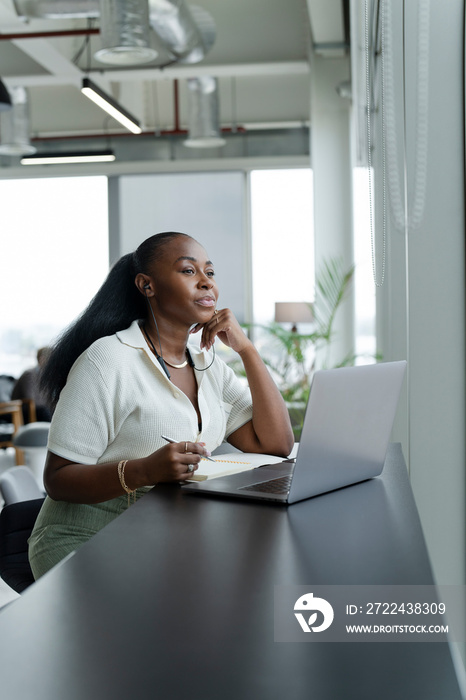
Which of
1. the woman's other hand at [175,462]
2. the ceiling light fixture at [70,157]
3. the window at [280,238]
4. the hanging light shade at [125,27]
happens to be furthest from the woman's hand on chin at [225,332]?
the window at [280,238]

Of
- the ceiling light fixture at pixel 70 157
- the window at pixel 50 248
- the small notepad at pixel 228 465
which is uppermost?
the ceiling light fixture at pixel 70 157

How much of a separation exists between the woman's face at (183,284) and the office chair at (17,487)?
0.72m

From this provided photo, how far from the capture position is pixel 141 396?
197cm

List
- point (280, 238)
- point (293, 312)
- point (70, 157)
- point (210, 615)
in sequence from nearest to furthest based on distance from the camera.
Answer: point (210, 615) → point (293, 312) → point (70, 157) → point (280, 238)

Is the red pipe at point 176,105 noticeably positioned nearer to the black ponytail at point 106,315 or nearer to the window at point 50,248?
the window at point 50,248

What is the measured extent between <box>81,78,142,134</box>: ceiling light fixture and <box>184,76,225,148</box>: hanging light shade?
0.81 m

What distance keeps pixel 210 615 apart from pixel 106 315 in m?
1.49

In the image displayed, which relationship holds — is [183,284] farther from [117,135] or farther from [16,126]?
[117,135]

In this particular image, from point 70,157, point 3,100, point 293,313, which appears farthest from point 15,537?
point 70,157

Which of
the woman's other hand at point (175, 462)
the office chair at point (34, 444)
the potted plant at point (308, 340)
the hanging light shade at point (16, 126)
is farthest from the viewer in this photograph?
the hanging light shade at point (16, 126)

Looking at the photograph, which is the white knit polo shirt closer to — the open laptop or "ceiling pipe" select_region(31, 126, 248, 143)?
the open laptop

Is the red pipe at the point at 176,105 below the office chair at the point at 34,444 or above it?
above

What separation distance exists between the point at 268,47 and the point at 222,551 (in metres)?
7.92

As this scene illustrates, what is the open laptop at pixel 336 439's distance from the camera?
136 cm
